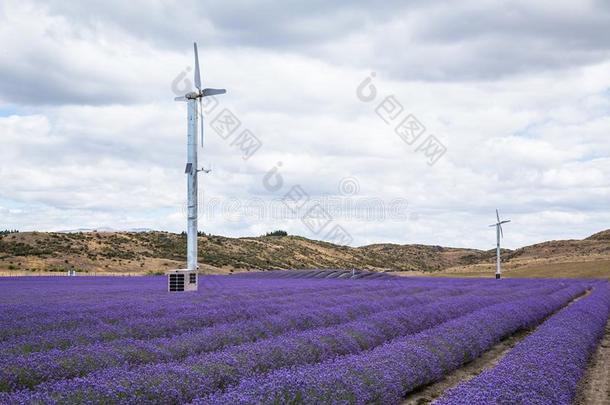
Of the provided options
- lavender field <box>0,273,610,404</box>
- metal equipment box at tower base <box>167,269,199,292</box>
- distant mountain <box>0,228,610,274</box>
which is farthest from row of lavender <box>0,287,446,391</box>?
distant mountain <box>0,228,610,274</box>

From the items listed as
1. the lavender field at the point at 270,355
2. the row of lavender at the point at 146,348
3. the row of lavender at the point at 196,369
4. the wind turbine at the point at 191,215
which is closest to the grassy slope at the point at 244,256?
the wind turbine at the point at 191,215

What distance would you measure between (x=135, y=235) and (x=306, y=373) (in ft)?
286

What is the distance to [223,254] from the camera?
88.8 metres

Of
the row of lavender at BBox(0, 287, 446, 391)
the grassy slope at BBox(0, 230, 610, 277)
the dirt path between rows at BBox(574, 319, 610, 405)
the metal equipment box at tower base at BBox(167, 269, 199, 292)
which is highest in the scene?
the grassy slope at BBox(0, 230, 610, 277)

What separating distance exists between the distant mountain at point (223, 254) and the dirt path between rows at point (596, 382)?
53.1 metres

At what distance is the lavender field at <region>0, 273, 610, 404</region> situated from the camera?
7.34 meters

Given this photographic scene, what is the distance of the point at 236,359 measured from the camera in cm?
944

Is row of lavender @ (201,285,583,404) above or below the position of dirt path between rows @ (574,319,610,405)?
above

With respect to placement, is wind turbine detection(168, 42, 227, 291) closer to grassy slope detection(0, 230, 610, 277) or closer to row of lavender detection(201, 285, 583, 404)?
row of lavender detection(201, 285, 583, 404)

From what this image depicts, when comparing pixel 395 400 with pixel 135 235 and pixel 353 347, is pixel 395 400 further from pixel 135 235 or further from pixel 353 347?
pixel 135 235

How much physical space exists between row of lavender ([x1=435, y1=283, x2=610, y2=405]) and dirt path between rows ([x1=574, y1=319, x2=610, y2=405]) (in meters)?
0.35

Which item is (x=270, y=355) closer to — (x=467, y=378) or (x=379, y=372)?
(x=379, y=372)

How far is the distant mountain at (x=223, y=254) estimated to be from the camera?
219 feet

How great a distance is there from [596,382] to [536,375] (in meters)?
3.94
